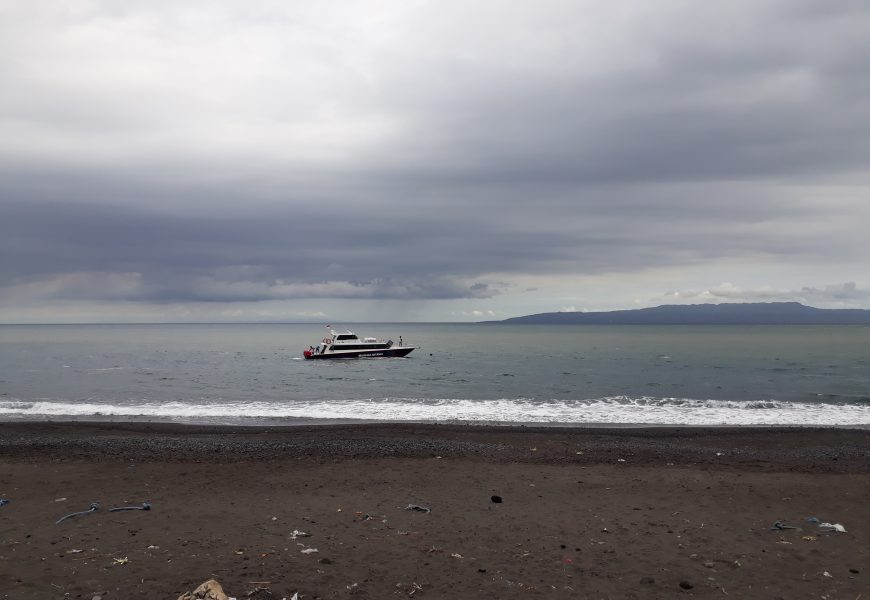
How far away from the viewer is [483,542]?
8.59 m

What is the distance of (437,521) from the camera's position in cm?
955

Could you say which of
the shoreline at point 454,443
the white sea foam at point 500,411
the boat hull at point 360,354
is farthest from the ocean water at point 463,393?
the boat hull at point 360,354

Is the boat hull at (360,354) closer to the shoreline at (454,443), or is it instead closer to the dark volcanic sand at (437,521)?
the shoreline at (454,443)

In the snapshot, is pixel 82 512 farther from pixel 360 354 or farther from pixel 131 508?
pixel 360 354

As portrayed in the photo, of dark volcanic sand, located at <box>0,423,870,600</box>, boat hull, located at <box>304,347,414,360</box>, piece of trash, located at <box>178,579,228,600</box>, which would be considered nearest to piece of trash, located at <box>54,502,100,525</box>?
dark volcanic sand, located at <box>0,423,870,600</box>

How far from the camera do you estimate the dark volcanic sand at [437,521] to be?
7242 mm

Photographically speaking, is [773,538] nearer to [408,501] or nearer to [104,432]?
[408,501]

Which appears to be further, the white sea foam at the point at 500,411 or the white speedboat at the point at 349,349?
the white speedboat at the point at 349,349

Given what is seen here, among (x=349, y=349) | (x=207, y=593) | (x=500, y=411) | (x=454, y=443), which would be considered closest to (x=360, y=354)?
(x=349, y=349)

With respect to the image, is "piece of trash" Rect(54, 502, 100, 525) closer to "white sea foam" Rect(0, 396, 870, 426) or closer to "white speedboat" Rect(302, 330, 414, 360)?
"white sea foam" Rect(0, 396, 870, 426)

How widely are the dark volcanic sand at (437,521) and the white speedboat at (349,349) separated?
50050 millimetres

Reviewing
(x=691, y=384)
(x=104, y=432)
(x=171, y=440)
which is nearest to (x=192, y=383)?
(x=104, y=432)

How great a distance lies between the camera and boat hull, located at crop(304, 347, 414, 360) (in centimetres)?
6681

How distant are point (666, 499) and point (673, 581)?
12.6ft
